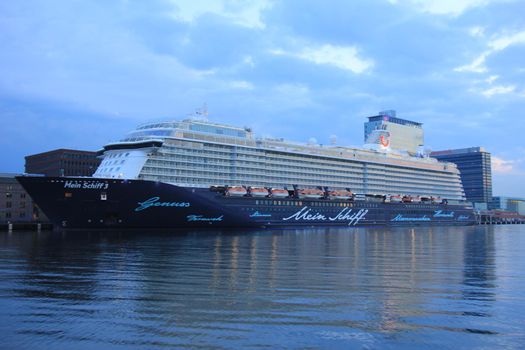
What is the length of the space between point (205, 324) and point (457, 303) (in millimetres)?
8055

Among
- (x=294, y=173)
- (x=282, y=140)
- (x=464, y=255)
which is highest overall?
(x=282, y=140)

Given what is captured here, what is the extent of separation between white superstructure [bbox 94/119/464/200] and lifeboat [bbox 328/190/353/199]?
2111 mm

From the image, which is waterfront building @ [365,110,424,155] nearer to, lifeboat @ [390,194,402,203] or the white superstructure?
the white superstructure

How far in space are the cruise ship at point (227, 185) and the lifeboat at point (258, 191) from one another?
14 cm

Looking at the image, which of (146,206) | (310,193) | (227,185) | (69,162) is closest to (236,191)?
(227,185)

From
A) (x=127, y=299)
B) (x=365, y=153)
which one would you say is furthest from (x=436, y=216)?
(x=127, y=299)

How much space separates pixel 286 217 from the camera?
2475 inches

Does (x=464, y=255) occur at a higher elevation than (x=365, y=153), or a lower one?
lower

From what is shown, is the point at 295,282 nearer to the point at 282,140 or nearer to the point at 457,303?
the point at 457,303

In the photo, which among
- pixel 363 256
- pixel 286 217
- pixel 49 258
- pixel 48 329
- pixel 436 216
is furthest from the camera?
pixel 436 216

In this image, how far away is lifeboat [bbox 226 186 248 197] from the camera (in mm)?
56969

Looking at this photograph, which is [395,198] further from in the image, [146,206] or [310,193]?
[146,206]

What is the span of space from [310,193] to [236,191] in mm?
14132

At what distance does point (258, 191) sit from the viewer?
197 ft
